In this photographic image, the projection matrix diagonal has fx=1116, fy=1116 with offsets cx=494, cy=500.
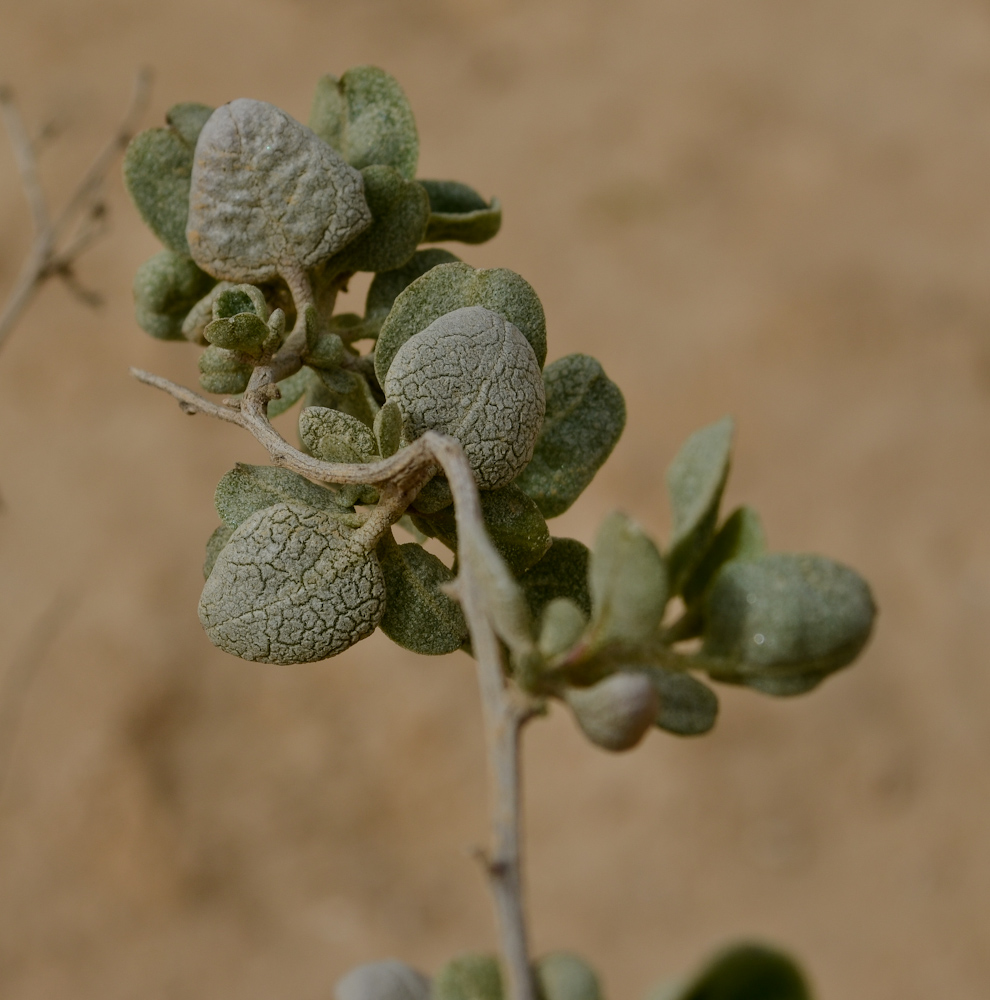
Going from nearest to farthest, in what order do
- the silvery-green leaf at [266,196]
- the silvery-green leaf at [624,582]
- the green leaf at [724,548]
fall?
the silvery-green leaf at [624,582] → the green leaf at [724,548] → the silvery-green leaf at [266,196]

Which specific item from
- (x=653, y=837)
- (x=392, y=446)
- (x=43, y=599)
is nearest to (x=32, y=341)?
(x=43, y=599)

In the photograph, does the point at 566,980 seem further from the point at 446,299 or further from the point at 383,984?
the point at 446,299

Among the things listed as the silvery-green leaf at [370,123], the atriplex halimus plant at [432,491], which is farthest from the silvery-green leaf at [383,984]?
the silvery-green leaf at [370,123]

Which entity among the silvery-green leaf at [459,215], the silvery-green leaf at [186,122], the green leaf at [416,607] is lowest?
the green leaf at [416,607]

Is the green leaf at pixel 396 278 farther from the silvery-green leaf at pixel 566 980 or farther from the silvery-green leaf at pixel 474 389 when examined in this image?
the silvery-green leaf at pixel 566 980

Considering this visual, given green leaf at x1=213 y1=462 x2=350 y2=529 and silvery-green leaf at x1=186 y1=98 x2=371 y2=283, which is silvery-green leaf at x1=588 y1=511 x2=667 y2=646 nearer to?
green leaf at x1=213 y1=462 x2=350 y2=529

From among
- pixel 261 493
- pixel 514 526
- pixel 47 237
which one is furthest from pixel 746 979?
pixel 47 237
